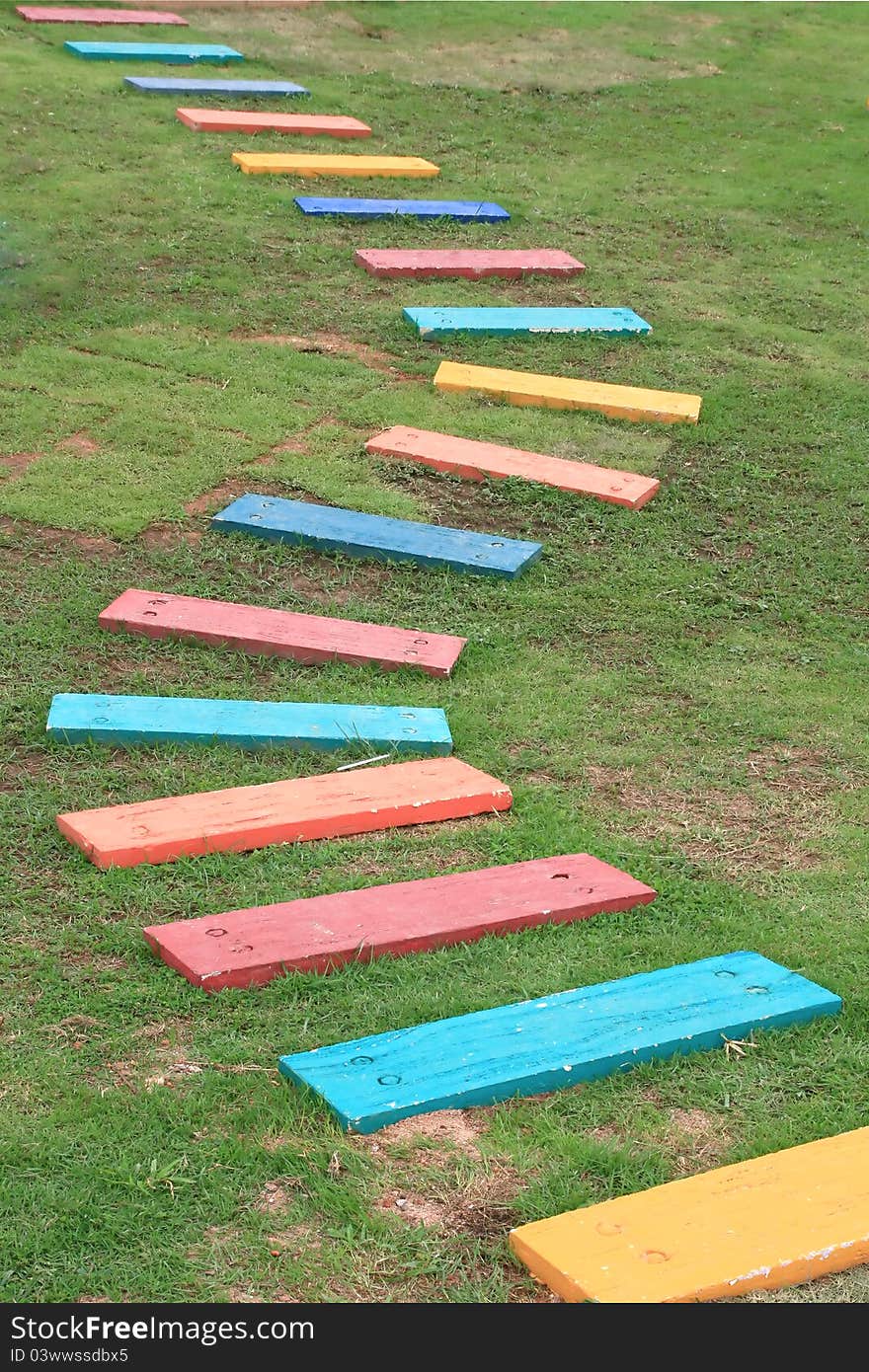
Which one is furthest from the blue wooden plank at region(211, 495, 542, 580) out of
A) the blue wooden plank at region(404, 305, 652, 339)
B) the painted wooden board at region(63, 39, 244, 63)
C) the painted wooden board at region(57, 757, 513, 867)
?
the painted wooden board at region(63, 39, 244, 63)

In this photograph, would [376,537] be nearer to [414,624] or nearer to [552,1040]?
[414,624]

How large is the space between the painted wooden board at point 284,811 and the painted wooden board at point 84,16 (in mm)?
11894

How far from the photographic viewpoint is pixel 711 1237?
275 cm

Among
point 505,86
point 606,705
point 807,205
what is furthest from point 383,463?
point 505,86

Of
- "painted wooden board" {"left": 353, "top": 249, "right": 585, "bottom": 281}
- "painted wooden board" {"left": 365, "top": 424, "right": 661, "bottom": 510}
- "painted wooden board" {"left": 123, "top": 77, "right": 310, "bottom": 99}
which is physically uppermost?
"painted wooden board" {"left": 123, "top": 77, "right": 310, "bottom": 99}

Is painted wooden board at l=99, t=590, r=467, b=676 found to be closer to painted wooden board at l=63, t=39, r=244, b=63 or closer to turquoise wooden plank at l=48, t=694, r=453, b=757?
turquoise wooden plank at l=48, t=694, r=453, b=757

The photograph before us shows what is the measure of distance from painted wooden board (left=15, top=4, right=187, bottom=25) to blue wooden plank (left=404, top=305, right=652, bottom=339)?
745cm

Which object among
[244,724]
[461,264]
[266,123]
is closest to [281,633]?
[244,724]

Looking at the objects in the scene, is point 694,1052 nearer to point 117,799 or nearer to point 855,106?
point 117,799

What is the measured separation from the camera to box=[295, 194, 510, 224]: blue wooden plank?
403 inches

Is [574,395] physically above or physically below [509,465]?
above

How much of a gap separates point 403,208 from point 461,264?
3.78 feet

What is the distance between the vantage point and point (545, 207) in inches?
432

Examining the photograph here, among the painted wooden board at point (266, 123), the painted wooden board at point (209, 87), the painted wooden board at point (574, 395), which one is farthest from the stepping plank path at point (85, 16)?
the painted wooden board at point (574, 395)
